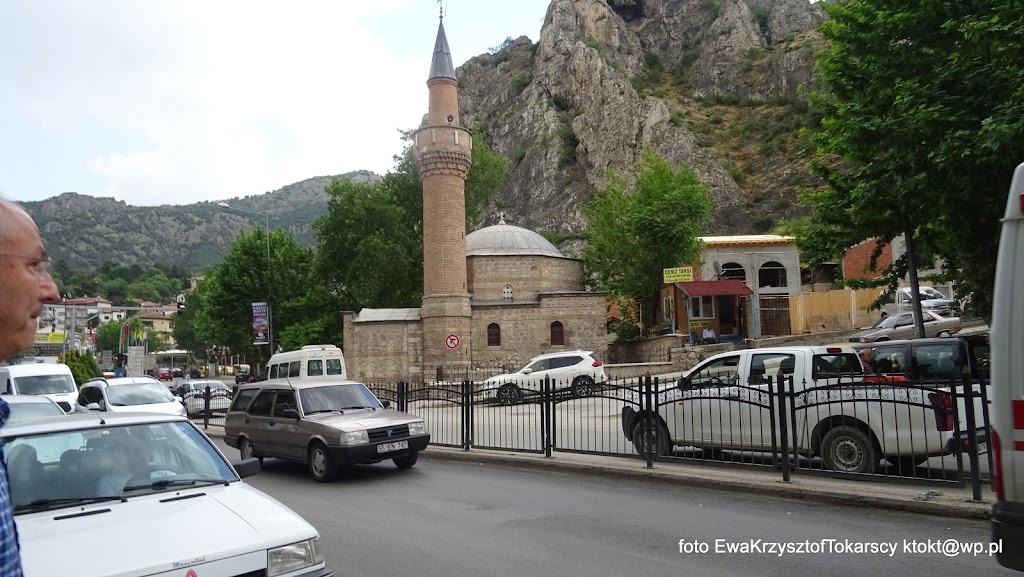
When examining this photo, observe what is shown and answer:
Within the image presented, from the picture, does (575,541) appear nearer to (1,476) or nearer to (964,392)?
(964,392)

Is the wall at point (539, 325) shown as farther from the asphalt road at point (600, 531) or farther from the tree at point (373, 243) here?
the asphalt road at point (600, 531)

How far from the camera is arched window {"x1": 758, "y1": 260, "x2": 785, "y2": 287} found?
134 ft

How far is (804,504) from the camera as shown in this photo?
Answer: 7816 mm

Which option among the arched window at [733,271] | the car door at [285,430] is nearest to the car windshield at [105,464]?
the car door at [285,430]

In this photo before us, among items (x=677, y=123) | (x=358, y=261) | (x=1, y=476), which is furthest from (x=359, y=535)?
(x=677, y=123)

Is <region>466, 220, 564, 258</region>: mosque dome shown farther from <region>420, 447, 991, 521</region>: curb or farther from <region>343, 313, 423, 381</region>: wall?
<region>420, 447, 991, 521</region>: curb

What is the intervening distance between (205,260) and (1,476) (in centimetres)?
16404

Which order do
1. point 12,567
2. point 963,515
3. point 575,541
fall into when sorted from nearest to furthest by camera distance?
1. point 12,567
2. point 575,541
3. point 963,515

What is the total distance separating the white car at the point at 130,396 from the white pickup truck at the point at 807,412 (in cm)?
1121

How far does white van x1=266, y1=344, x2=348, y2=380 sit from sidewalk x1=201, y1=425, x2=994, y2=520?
48.5 feet

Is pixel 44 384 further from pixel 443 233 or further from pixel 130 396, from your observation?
pixel 443 233

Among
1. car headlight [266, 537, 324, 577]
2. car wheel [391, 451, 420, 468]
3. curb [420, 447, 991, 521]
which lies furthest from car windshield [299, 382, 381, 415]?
car headlight [266, 537, 324, 577]

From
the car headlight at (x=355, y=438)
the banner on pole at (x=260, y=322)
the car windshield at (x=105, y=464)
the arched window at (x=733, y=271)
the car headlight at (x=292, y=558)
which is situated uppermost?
the arched window at (x=733, y=271)

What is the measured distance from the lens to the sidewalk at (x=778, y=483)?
717 cm
